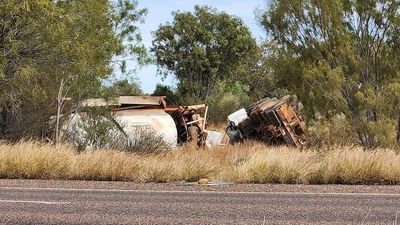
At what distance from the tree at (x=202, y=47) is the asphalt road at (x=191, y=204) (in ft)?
107

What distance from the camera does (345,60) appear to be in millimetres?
22328

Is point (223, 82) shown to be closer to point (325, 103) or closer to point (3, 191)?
point (325, 103)

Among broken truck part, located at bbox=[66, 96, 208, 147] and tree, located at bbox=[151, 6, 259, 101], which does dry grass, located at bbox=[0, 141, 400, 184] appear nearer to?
broken truck part, located at bbox=[66, 96, 208, 147]

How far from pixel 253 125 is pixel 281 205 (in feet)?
52.7

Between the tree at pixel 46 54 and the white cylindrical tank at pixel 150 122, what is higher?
the tree at pixel 46 54

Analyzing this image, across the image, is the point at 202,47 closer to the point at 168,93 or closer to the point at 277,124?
the point at 168,93

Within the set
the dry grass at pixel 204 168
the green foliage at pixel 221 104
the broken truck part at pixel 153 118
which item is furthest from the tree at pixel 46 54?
the green foliage at pixel 221 104

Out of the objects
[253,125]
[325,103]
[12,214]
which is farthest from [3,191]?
[253,125]

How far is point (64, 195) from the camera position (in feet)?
38.3

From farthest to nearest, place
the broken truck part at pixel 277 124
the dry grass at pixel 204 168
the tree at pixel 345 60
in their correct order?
the broken truck part at pixel 277 124, the tree at pixel 345 60, the dry grass at pixel 204 168

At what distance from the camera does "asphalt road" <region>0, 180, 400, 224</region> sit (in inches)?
342

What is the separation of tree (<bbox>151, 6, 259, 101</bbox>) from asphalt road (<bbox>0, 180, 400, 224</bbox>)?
3276 cm

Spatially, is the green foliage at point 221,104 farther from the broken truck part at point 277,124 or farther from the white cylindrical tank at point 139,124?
the broken truck part at point 277,124

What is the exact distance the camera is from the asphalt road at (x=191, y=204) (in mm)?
8695
